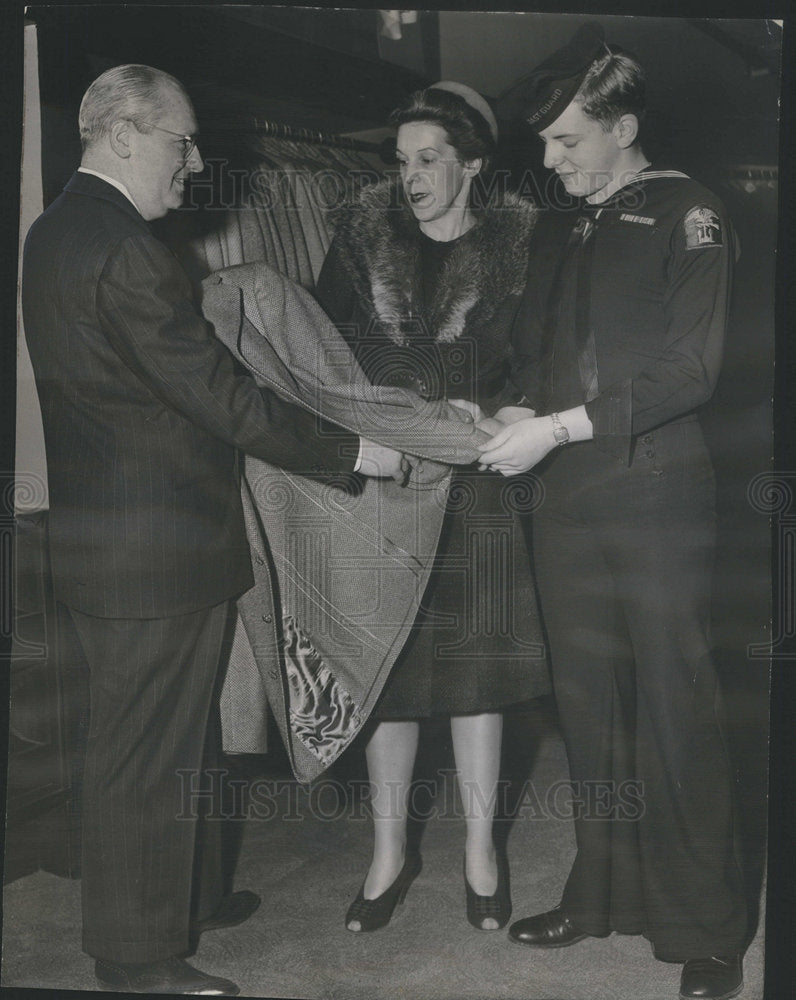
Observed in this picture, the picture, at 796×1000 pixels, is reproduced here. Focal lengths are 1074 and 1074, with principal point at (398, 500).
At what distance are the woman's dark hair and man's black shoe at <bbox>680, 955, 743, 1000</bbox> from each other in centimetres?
195

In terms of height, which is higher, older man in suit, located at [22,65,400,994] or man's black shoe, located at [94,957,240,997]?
older man in suit, located at [22,65,400,994]

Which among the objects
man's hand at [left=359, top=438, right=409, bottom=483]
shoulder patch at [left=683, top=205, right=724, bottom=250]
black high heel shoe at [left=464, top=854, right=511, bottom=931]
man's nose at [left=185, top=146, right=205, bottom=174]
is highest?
man's nose at [left=185, top=146, right=205, bottom=174]

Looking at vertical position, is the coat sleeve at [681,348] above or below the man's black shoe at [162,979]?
above

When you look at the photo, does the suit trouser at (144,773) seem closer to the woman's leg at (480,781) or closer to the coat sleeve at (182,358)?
the coat sleeve at (182,358)

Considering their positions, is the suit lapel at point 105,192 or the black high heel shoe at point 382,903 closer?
the suit lapel at point 105,192

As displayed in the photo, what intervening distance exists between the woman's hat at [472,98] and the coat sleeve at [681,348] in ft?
1.61

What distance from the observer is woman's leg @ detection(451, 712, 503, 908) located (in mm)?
2584

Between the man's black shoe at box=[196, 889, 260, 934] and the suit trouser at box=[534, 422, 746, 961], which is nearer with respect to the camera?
the suit trouser at box=[534, 422, 746, 961]

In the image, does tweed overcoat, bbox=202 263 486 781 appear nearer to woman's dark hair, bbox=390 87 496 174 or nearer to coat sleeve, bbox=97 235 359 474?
coat sleeve, bbox=97 235 359 474

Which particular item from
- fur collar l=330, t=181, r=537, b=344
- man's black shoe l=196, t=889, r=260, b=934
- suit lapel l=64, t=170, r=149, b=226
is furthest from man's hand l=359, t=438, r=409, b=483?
man's black shoe l=196, t=889, r=260, b=934

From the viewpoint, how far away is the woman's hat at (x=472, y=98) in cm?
250

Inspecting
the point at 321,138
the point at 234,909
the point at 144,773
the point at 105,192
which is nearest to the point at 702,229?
the point at 321,138

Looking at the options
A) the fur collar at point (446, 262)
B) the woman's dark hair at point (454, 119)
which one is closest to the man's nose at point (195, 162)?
the fur collar at point (446, 262)

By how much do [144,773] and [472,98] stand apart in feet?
5.74
